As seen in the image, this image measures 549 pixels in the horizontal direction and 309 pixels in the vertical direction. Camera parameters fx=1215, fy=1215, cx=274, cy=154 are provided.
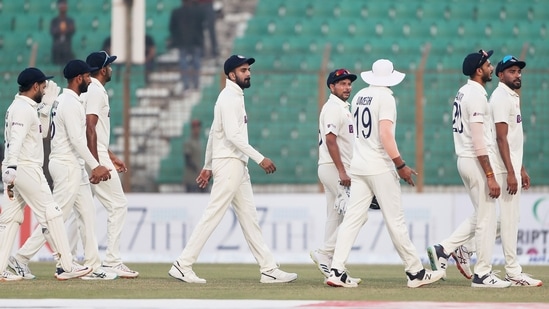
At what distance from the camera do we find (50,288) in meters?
10.7

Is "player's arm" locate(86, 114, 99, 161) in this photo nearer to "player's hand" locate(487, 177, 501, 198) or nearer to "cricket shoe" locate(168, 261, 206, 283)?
"cricket shoe" locate(168, 261, 206, 283)

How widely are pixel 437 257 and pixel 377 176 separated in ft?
4.87

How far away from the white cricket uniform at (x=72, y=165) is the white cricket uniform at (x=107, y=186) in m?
0.20

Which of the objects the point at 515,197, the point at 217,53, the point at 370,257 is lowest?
the point at 370,257

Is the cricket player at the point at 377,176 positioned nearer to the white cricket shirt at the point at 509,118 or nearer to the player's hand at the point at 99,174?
the white cricket shirt at the point at 509,118

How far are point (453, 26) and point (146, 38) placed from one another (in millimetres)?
5697

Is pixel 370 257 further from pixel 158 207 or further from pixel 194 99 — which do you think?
pixel 194 99

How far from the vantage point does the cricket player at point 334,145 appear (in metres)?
11.7

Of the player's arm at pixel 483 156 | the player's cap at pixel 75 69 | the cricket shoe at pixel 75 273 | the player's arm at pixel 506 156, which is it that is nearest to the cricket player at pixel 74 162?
the player's cap at pixel 75 69

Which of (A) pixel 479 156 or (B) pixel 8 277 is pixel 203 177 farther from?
(A) pixel 479 156

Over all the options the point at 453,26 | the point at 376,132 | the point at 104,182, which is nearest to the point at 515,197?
the point at 376,132

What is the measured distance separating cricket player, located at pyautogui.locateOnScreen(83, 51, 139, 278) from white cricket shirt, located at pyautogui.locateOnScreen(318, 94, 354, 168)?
2.09 m

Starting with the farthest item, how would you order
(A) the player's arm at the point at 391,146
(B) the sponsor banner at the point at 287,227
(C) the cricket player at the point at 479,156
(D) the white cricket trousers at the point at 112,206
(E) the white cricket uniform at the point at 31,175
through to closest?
1. (B) the sponsor banner at the point at 287,227
2. (D) the white cricket trousers at the point at 112,206
3. (E) the white cricket uniform at the point at 31,175
4. (C) the cricket player at the point at 479,156
5. (A) the player's arm at the point at 391,146

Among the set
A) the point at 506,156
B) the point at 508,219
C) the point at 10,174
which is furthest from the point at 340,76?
the point at 10,174
